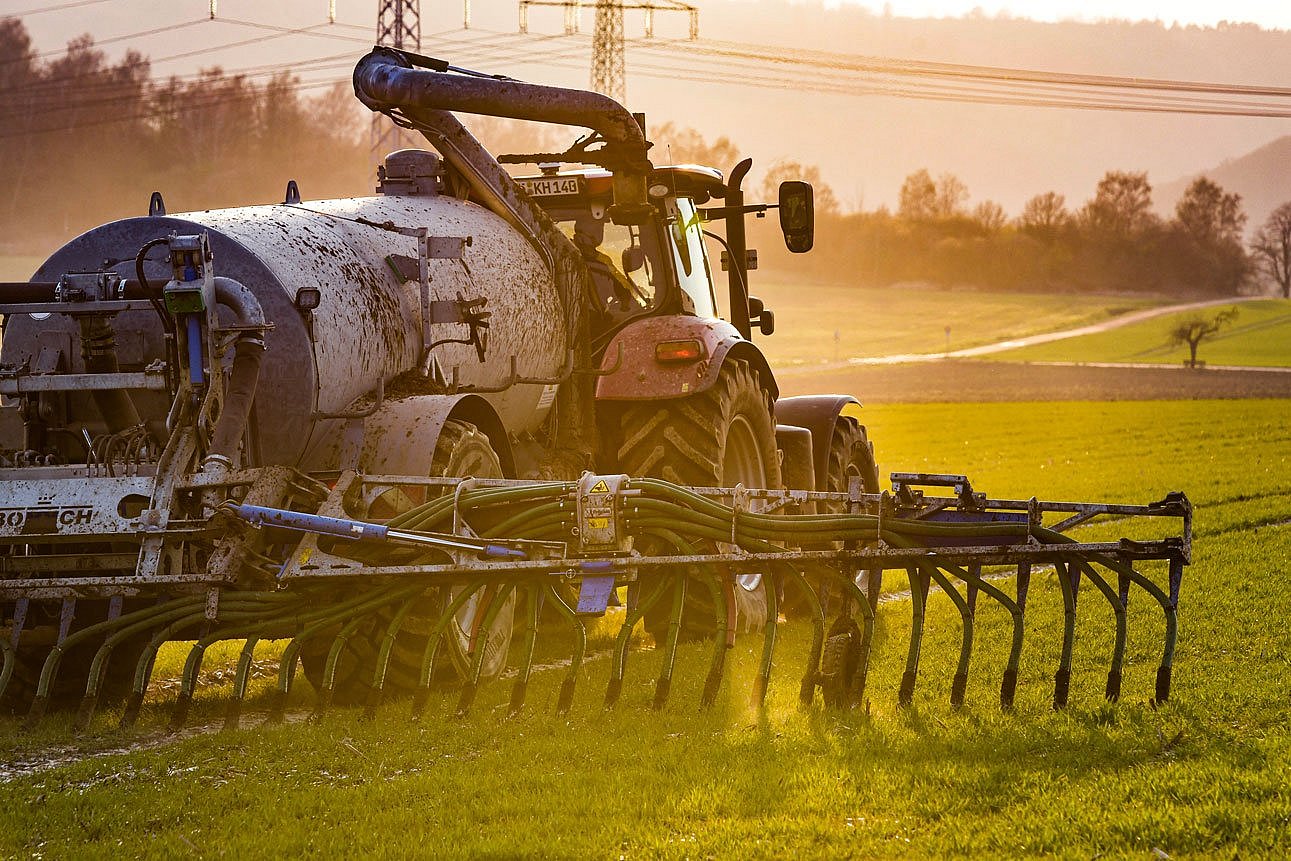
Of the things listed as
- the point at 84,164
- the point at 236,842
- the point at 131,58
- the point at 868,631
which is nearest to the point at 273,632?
the point at 236,842

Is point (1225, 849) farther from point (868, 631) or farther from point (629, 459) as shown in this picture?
point (629, 459)

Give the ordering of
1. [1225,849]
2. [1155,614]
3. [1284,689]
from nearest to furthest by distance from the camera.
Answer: [1225,849] < [1284,689] < [1155,614]

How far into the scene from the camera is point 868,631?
7348 mm

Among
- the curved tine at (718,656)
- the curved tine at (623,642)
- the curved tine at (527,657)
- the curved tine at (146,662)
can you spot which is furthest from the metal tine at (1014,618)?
the curved tine at (146,662)

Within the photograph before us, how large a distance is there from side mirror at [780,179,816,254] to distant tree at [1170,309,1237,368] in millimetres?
50723

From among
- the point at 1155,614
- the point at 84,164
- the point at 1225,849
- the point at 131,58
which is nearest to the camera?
the point at 1225,849

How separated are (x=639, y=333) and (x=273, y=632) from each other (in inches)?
156

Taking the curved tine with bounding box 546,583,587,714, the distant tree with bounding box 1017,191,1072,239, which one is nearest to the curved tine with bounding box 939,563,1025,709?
the curved tine with bounding box 546,583,587,714

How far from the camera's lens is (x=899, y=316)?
93000mm

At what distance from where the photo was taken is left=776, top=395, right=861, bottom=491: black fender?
12438 mm

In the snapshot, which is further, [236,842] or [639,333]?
[639,333]

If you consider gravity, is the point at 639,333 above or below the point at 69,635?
above

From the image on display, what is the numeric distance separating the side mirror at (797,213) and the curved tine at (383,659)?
15.1 feet

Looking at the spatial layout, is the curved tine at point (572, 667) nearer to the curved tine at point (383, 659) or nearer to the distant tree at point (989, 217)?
the curved tine at point (383, 659)
